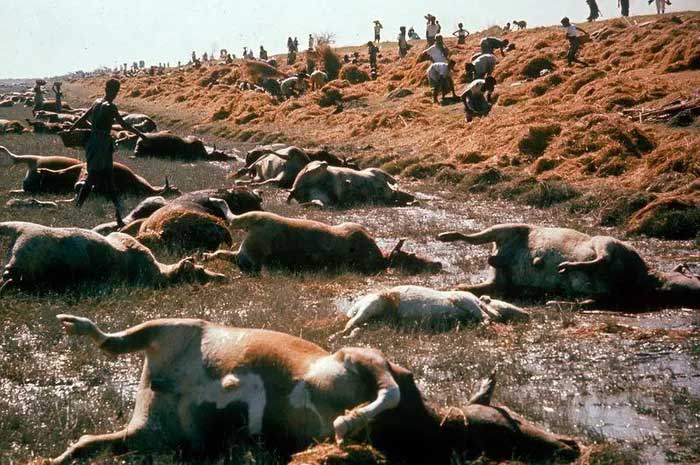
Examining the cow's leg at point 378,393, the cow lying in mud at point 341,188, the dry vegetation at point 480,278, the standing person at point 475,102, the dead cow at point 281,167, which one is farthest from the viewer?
the standing person at point 475,102

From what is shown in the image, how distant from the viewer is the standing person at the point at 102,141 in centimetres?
1403

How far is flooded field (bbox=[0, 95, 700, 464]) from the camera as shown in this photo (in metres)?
5.93

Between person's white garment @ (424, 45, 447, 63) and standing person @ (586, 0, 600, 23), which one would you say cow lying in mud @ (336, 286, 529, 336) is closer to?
person's white garment @ (424, 45, 447, 63)

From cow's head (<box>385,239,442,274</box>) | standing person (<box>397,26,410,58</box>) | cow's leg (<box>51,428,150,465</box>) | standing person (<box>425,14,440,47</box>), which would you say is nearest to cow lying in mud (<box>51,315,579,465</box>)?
cow's leg (<box>51,428,150,465</box>)

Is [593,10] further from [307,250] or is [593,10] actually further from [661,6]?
[307,250]

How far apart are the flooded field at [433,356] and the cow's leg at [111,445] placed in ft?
1.33

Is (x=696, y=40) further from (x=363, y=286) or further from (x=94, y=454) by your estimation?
(x=94, y=454)

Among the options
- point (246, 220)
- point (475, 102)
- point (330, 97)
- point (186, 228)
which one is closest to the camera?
point (246, 220)

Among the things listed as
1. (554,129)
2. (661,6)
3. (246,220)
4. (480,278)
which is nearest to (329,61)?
(661,6)

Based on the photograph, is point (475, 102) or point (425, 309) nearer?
point (425, 309)

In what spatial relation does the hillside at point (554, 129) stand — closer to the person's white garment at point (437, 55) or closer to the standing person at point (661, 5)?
the person's white garment at point (437, 55)

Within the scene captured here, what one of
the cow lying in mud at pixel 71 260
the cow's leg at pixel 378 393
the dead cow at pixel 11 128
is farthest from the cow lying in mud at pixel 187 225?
the dead cow at pixel 11 128

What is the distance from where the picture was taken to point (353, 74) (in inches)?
1753

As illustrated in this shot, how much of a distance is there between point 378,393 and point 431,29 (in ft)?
127
